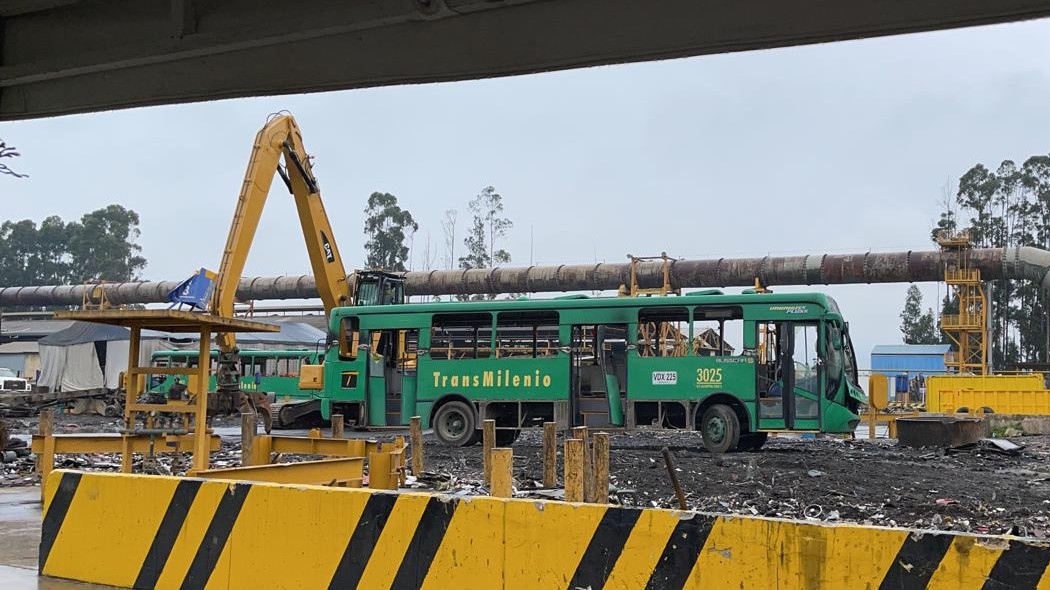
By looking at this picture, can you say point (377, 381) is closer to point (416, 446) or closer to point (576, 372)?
point (576, 372)

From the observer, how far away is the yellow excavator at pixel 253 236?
64.0 ft

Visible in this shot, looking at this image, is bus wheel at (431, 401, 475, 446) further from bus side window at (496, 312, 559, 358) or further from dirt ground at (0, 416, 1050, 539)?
bus side window at (496, 312, 559, 358)

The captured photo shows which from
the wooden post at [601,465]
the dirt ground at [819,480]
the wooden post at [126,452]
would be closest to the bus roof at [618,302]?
the dirt ground at [819,480]

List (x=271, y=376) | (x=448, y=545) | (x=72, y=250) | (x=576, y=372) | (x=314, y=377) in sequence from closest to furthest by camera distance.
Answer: (x=448, y=545), (x=576, y=372), (x=314, y=377), (x=271, y=376), (x=72, y=250)

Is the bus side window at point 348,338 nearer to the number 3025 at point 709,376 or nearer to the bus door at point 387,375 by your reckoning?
the bus door at point 387,375

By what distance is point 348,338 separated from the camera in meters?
21.6

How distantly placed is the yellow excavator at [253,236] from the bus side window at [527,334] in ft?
17.2

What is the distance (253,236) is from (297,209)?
12.0 ft

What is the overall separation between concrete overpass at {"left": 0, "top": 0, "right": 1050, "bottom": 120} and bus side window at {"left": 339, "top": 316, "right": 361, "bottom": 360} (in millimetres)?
12722

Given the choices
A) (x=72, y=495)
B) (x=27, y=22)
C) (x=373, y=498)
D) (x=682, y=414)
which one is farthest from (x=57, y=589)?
(x=682, y=414)

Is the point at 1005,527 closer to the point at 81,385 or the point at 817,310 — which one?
the point at 817,310

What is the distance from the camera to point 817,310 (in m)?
17.6

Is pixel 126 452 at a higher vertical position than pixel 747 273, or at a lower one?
lower

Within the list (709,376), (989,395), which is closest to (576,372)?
(709,376)
